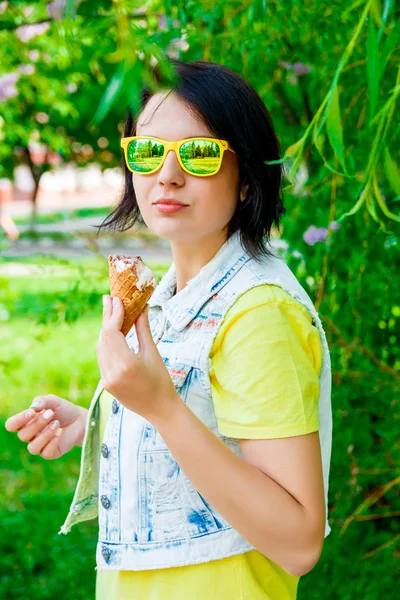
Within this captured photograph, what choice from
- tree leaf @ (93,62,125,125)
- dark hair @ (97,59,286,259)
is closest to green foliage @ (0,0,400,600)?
dark hair @ (97,59,286,259)

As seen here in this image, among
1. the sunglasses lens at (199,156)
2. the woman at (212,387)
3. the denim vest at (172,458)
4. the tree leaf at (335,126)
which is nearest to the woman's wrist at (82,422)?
the woman at (212,387)

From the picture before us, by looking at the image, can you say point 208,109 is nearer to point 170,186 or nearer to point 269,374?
point 170,186

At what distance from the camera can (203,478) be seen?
3.25ft

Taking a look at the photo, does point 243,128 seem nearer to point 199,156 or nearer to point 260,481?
point 199,156

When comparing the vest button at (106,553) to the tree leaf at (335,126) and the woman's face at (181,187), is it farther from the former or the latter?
the tree leaf at (335,126)

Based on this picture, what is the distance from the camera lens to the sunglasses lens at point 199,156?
3.77 ft

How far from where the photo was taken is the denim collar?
1177mm

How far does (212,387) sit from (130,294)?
0.18 m

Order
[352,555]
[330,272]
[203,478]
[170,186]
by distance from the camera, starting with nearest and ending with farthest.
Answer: [203,478] < [170,186] < [330,272] < [352,555]

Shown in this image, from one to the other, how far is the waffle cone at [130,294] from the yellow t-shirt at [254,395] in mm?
121

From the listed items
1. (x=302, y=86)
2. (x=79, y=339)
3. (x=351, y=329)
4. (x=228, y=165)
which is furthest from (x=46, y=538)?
(x=79, y=339)

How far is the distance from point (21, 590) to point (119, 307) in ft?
7.81

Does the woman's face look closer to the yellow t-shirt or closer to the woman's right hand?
the yellow t-shirt

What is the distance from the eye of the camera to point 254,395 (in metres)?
1.03
